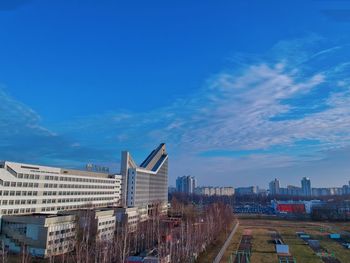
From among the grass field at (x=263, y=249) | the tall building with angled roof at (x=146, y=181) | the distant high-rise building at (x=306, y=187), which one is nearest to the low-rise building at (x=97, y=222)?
the tall building with angled roof at (x=146, y=181)

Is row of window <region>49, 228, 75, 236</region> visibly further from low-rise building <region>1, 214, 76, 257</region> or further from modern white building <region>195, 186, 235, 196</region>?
modern white building <region>195, 186, 235, 196</region>

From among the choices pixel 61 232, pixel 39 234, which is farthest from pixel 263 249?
pixel 39 234

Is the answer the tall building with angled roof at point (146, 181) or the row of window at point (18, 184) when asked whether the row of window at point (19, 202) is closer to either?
the row of window at point (18, 184)

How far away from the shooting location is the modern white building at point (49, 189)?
27781 millimetres

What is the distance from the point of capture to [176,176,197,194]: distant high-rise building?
511ft

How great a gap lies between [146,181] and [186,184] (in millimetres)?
102766

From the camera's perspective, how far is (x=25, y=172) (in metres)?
29.8

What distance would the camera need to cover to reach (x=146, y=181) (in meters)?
55.9

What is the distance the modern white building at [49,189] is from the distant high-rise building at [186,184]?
10903 centimetres

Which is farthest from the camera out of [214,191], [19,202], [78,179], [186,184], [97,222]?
[214,191]

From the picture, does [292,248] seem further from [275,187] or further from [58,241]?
[275,187]

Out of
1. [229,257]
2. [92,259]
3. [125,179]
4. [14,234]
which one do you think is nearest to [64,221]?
[14,234]

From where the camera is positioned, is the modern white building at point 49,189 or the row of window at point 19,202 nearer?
the row of window at point 19,202

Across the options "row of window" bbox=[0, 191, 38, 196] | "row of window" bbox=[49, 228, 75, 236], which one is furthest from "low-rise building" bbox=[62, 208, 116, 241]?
"row of window" bbox=[0, 191, 38, 196]
